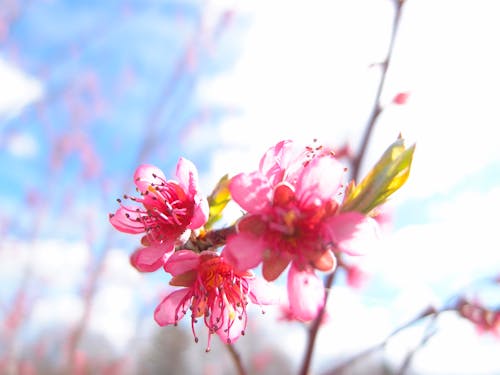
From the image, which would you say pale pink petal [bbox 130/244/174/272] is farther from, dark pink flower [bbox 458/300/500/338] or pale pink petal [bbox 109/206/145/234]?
dark pink flower [bbox 458/300/500/338]

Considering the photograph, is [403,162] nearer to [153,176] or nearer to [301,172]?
[301,172]

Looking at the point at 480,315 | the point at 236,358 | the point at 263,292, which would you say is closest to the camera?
the point at 263,292

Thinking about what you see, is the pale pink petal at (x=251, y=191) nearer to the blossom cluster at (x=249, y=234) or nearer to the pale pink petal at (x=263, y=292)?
the blossom cluster at (x=249, y=234)

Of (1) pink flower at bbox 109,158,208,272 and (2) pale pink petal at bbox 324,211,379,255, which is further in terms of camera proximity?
(1) pink flower at bbox 109,158,208,272

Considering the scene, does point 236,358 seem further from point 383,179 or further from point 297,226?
point 383,179

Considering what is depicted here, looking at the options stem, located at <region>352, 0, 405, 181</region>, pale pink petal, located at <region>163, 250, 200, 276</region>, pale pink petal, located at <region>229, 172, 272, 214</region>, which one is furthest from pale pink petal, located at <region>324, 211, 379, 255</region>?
stem, located at <region>352, 0, 405, 181</region>

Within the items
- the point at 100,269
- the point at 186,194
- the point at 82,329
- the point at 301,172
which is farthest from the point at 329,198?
the point at 100,269

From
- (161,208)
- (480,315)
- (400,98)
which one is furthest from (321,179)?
(480,315)
